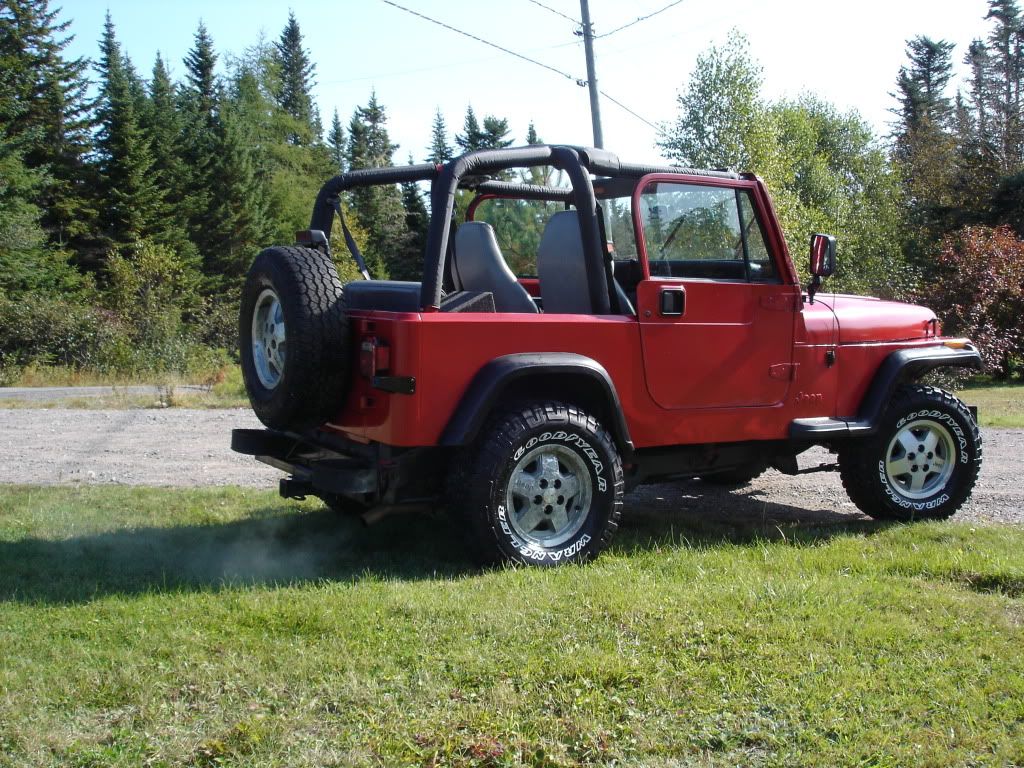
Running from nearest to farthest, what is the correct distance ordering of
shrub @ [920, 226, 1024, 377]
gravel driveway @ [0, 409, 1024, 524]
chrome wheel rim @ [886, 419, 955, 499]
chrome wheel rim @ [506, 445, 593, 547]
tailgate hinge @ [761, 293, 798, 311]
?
1. chrome wheel rim @ [506, 445, 593, 547]
2. tailgate hinge @ [761, 293, 798, 311]
3. chrome wheel rim @ [886, 419, 955, 499]
4. gravel driveway @ [0, 409, 1024, 524]
5. shrub @ [920, 226, 1024, 377]

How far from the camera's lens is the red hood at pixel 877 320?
612cm

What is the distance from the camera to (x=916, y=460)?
6.35m

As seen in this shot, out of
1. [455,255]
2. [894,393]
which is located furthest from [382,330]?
[894,393]

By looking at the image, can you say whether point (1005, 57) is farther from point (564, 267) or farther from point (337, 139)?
point (564, 267)

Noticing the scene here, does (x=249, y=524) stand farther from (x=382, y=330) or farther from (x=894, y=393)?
(x=894, y=393)

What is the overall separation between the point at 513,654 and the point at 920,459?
12.7 ft

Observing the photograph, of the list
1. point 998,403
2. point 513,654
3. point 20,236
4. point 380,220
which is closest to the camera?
point 513,654

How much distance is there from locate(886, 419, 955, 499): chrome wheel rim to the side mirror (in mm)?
1256

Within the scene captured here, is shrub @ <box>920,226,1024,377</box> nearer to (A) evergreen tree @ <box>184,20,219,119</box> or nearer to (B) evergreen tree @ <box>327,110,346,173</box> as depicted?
(A) evergreen tree @ <box>184,20,219,119</box>

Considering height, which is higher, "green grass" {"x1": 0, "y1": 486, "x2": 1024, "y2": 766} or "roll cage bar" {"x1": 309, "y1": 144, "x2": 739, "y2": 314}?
"roll cage bar" {"x1": 309, "y1": 144, "x2": 739, "y2": 314}

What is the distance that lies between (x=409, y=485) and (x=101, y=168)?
42177 mm

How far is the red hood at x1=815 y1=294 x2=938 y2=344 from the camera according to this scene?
20.1 feet

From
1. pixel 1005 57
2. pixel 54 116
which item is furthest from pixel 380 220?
pixel 1005 57

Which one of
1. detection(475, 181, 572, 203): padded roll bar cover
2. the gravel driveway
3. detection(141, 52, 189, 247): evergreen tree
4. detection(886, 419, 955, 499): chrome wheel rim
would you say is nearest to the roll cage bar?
detection(475, 181, 572, 203): padded roll bar cover
